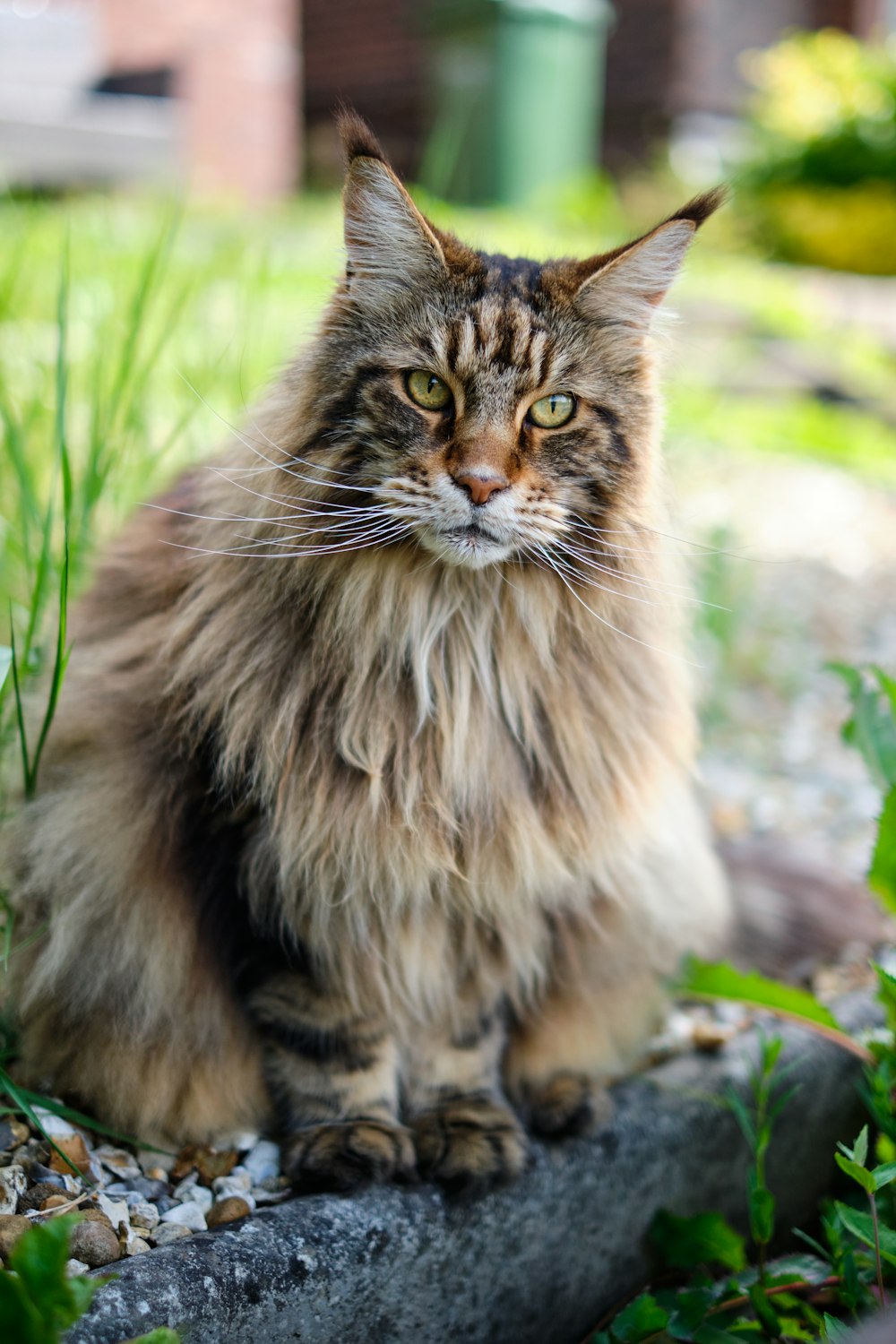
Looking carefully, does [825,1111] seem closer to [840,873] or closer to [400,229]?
[840,873]

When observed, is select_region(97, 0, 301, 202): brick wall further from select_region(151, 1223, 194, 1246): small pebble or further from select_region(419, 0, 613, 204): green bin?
select_region(151, 1223, 194, 1246): small pebble

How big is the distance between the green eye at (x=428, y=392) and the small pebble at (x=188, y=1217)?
46.6 inches

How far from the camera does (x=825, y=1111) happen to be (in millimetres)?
2115

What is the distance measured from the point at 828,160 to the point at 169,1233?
31.9ft

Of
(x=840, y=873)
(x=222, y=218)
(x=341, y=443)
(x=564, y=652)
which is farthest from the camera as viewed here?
(x=222, y=218)

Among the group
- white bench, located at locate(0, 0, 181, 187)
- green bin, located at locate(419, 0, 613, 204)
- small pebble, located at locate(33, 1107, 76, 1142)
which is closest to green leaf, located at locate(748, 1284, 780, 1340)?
small pebble, located at locate(33, 1107, 76, 1142)

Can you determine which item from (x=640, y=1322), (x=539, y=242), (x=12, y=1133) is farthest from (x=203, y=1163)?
(x=539, y=242)

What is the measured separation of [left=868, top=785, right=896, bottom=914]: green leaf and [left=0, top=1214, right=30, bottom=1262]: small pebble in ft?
4.22

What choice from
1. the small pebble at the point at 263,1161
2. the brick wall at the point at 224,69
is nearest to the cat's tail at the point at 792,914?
the small pebble at the point at 263,1161

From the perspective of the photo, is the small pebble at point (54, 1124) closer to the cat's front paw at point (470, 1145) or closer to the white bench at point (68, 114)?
the cat's front paw at point (470, 1145)

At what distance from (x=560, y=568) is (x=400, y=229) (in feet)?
1.75

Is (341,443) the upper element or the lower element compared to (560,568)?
upper

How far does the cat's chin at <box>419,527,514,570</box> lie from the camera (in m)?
1.61

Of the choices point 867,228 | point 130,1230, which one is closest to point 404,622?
point 130,1230
